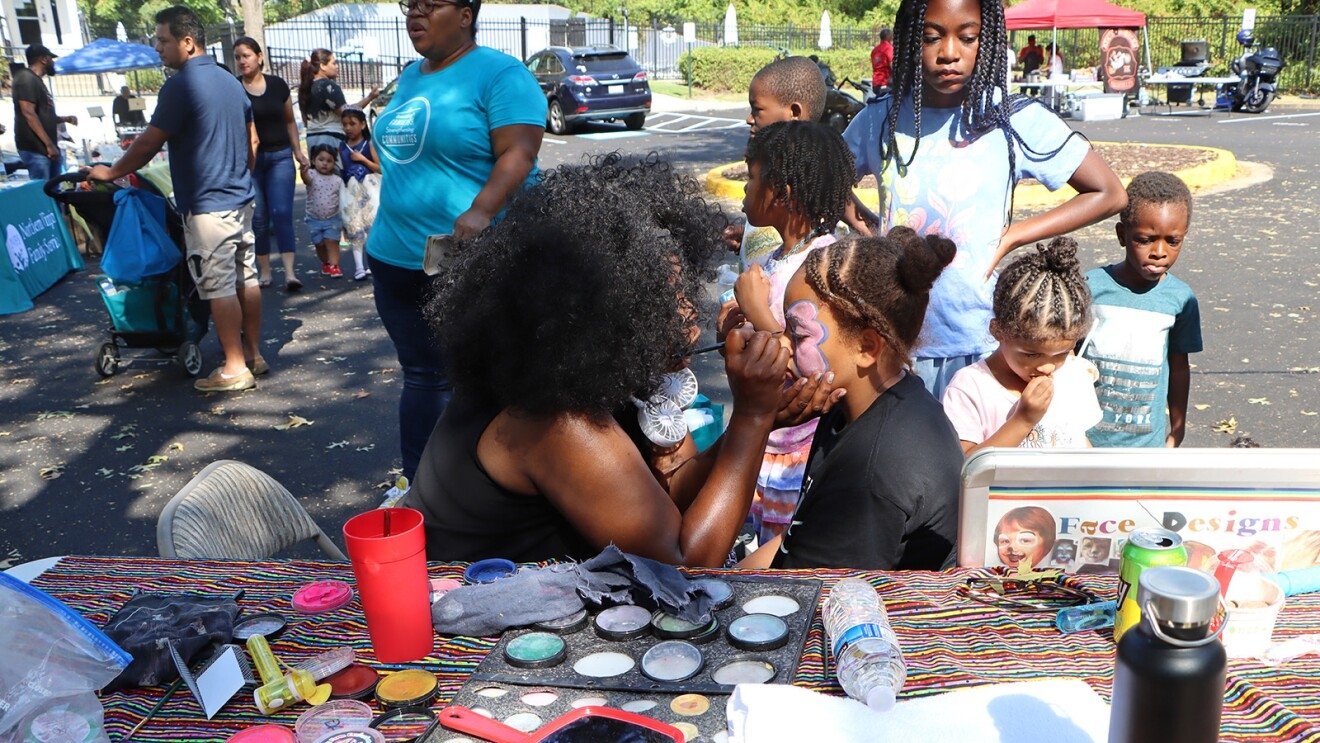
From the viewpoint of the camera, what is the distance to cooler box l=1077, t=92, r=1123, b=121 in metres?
19.7

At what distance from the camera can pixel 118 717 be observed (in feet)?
5.28

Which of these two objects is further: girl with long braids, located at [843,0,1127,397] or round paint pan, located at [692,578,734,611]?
girl with long braids, located at [843,0,1127,397]

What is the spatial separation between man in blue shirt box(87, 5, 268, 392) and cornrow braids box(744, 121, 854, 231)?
3.60m

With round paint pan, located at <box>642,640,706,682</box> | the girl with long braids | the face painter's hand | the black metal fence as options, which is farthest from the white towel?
the black metal fence

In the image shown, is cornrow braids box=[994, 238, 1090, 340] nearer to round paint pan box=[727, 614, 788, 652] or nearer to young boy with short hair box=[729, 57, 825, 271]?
round paint pan box=[727, 614, 788, 652]

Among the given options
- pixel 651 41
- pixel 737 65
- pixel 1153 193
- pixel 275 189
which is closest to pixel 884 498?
A: pixel 1153 193

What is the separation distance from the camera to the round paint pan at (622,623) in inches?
67.8

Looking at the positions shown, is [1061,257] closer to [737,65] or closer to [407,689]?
[407,689]

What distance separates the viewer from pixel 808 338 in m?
2.38

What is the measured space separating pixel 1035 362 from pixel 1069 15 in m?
19.8

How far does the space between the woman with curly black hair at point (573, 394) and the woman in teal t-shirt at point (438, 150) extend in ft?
4.88

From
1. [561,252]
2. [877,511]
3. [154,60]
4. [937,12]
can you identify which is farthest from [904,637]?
[154,60]

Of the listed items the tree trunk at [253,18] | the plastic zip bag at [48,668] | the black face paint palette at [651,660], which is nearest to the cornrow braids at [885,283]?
the black face paint palette at [651,660]

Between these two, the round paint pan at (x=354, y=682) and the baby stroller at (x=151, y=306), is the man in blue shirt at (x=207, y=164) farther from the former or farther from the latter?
the round paint pan at (x=354, y=682)
